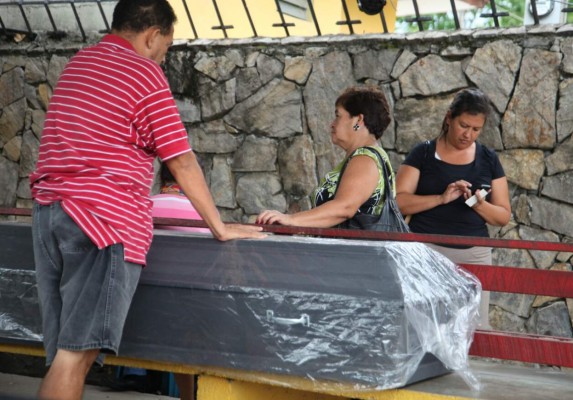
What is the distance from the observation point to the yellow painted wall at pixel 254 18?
27.5 ft

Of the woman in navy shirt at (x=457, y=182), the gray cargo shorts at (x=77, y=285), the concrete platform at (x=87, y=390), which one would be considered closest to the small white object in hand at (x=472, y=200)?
the woman in navy shirt at (x=457, y=182)

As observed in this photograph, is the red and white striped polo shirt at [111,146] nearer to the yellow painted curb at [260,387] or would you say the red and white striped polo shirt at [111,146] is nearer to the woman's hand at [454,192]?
the yellow painted curb at [260,387]

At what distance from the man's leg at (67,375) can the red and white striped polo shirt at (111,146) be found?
304 millimetres

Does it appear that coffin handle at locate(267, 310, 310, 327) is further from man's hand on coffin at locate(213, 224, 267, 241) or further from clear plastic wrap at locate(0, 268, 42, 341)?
clear plastic wrap at locate(0, 268, 42, 341)

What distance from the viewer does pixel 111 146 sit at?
2744 mm

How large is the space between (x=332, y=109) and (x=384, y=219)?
2.20 metres

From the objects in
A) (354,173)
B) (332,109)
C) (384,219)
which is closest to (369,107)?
(354,173)

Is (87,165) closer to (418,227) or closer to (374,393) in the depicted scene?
(374,393)

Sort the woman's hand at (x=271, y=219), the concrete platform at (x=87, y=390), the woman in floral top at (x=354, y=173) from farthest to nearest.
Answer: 1. the concrete platform at (x=87, y=390)
2. the woman in floral top at (x=354, y=173)
3. the woman's hand at (x=271, y=219)

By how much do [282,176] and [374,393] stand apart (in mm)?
3340

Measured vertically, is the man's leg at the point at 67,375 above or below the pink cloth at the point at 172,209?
below

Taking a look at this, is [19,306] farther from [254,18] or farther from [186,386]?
[254,18]

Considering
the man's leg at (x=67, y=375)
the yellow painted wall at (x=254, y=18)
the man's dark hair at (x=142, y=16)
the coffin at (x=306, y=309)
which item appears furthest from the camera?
the yellow painted wall at (x=254, y=18)

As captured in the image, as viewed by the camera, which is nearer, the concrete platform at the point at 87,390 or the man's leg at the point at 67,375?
the man's leg at the point at 67,375
